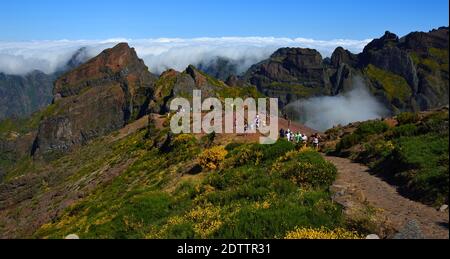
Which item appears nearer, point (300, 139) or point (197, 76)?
point (300, 139)

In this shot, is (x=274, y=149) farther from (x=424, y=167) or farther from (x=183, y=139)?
(x=183, y=139)

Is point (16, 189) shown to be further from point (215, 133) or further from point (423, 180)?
point (423, 180)

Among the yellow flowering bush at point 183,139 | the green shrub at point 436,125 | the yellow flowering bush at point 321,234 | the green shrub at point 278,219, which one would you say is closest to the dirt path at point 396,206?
the yellow flowering bush at point 321,234

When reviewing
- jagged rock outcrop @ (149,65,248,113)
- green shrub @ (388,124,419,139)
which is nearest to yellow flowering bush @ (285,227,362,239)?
green shrub @ (388,124,419,139)

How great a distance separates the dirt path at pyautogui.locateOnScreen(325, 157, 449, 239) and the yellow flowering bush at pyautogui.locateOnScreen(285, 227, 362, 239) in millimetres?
1834

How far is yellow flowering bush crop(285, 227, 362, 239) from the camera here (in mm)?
14367

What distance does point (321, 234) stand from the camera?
14.4 meters

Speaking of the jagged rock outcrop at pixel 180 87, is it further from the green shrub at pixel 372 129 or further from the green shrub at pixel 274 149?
the green shrub at pixel 274 149

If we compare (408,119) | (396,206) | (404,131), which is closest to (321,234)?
(396,206)

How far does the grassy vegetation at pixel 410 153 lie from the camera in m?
20.9

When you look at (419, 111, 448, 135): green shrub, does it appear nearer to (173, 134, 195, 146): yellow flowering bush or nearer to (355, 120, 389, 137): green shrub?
(355, 120, 389, 137): green shrub

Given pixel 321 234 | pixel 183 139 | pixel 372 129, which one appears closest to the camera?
pixel 321 234

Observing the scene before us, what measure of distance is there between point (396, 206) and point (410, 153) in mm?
7085
